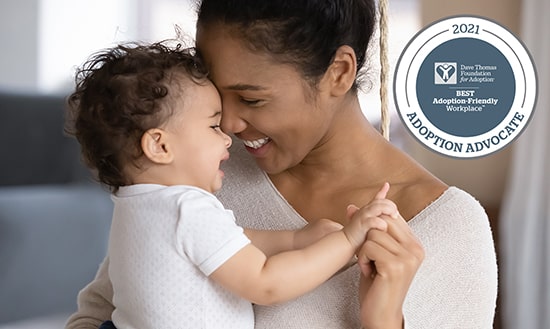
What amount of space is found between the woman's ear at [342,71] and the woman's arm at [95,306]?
54 centimetres

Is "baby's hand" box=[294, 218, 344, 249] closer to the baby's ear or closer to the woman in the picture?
the woman

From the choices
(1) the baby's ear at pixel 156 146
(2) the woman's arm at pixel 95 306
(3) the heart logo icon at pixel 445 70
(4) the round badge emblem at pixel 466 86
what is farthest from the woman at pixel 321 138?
(3) the heart logo icon at pixel 445 70

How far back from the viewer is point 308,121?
1341 millimetres

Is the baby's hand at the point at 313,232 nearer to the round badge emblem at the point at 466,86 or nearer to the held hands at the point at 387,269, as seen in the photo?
the held hands at the point at 387,269

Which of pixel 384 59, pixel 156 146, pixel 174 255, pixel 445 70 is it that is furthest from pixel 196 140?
pixel 445 70

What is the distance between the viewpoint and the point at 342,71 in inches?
53.8

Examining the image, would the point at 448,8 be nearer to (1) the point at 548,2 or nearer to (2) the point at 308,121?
(1) the point at 548,2

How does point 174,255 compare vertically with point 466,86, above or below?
above

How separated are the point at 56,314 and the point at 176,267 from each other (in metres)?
2.44

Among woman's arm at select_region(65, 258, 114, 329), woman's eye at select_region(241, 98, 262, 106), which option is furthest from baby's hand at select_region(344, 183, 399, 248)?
woman's arm at select_region(65, 258, 114, 329)

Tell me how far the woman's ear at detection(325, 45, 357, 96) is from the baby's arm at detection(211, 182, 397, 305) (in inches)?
11.0

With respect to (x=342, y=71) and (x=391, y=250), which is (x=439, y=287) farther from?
(x=342, y=71)

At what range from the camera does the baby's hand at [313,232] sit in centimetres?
125

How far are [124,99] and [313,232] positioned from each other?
13.8 inches
